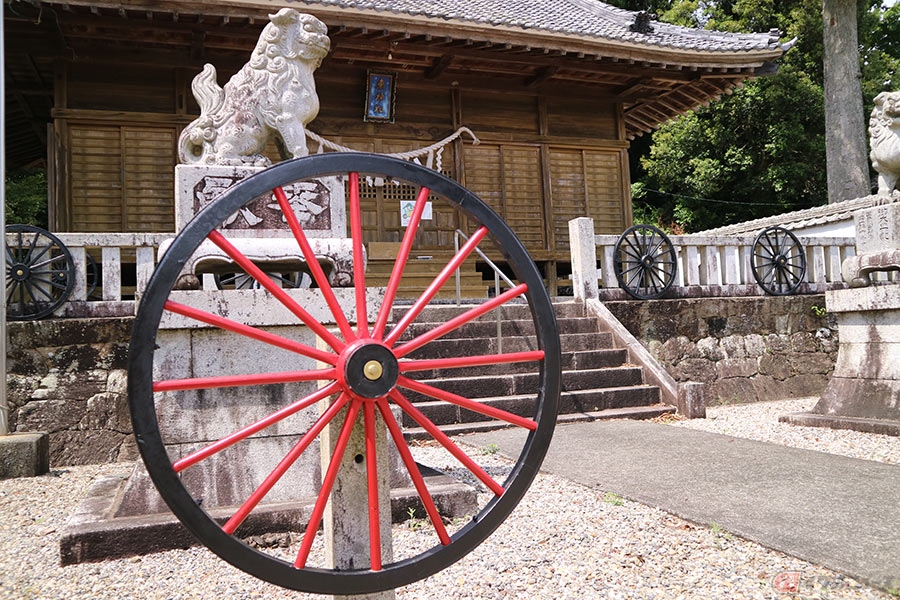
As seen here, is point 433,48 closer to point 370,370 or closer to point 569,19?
point 569,19

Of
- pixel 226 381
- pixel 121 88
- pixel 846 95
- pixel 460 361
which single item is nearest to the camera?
pixel 226 381

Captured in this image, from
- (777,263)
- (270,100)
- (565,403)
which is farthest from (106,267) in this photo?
(777,263)

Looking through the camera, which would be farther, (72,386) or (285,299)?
(72,386)

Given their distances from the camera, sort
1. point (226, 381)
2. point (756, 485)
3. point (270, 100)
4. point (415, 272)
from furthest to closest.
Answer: point (415, 272), point (270, 100), point (756, 485), point (226, 381)

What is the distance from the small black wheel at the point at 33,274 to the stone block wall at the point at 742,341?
614 centimetres

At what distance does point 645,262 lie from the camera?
8.43m

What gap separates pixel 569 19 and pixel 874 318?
26.0 feet

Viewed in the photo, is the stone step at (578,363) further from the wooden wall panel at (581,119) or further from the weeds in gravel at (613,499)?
the wooden wall panel at (581,119)

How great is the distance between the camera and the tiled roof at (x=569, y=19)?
29.3ft

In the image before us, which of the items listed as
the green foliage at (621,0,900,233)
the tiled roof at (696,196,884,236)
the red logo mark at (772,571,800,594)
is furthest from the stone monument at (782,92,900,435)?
the green foliage at (621,0,900,233)

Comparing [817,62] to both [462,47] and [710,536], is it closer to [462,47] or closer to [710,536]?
[462,47]

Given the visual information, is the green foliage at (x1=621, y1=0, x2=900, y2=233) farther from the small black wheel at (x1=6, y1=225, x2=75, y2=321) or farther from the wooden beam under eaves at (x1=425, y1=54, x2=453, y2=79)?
the small black wheel at (x1=6, y1=225, x2=75, y2=321)

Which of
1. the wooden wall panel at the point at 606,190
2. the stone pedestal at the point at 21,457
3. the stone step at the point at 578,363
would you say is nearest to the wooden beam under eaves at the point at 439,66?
the wooden wall panel at the point at 606,190

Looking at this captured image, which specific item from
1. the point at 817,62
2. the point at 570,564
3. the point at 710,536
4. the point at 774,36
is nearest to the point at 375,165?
the point at 570,564
